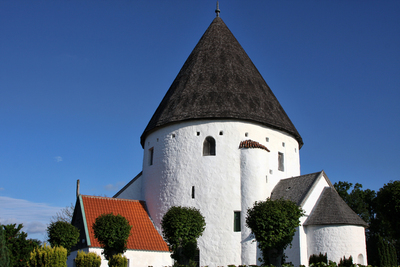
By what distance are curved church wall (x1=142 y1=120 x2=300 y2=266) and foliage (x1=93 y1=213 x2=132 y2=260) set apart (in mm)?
4299

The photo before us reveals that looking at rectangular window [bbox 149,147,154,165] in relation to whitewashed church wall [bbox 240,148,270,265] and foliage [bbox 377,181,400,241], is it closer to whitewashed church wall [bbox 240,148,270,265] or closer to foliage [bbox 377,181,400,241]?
whitewashed church wall [bbox 240,148,270,265]

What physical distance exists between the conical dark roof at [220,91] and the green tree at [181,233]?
585 centimetres

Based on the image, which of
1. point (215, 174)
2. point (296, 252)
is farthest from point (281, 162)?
point (296, 252)

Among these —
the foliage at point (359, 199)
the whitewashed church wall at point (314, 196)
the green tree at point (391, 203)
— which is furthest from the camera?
the foliage at point (359, 199)

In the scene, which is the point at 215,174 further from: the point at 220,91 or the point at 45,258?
the point at 45,258

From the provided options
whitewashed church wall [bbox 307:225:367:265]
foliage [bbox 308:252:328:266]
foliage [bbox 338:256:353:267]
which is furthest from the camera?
whitewashed church wall [bbox 307:225:367:265]

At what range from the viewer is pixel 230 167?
69.8 feet

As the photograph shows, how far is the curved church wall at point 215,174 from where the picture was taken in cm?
2036

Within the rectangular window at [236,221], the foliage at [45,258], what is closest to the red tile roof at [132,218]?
the rectangular window at [236,221]

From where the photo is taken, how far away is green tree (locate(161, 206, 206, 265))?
17.9 metres

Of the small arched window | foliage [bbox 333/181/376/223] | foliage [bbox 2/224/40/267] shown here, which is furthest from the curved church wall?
foliage [bbox 333/181/376/223]

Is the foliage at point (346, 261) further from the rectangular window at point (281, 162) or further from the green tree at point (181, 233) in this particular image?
the green tree at point (181, 233)

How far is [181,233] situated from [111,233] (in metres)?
2.97

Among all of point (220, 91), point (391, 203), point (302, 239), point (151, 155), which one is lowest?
point (302, 239)
